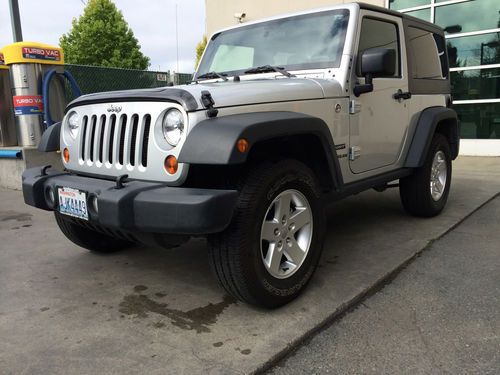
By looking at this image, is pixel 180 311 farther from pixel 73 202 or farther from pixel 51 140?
pixel 51 140

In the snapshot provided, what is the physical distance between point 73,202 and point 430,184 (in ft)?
10.8

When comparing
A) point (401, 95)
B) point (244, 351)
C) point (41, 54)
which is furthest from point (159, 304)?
point (41, 54)

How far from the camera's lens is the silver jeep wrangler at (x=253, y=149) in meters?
2.33

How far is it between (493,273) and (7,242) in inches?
164

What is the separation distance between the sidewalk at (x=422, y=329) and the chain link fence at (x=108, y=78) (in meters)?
5.58

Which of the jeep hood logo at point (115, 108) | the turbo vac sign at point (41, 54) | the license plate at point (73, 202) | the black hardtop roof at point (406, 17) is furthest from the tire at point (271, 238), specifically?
the turbo vac sign at point (41, 54)

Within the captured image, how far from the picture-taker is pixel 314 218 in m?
2.91

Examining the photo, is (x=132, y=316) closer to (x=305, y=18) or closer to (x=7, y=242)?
(x=7, y=242)

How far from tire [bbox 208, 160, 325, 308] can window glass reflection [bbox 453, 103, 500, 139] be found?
809cm

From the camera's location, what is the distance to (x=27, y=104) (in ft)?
23.1

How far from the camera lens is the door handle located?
13.0 feet

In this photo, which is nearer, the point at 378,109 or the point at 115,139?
the point at 115,139

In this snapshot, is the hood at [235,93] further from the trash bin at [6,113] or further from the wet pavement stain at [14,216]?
the trash bin at [6,113]

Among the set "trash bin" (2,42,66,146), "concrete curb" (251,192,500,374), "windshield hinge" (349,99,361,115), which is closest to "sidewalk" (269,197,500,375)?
"concrete curb" (251,192,500,374)
